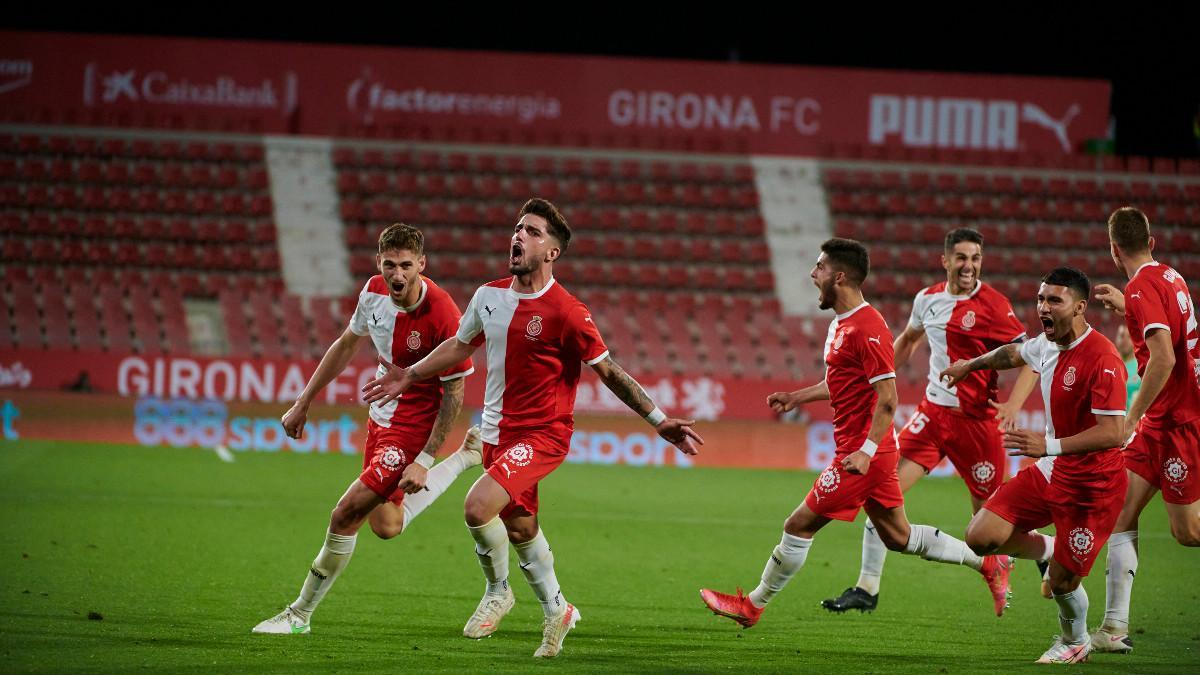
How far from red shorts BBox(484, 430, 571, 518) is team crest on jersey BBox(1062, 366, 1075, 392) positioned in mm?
2517

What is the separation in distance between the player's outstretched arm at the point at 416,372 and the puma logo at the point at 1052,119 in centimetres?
2465

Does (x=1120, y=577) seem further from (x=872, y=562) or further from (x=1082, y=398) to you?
(x=872, y=562)

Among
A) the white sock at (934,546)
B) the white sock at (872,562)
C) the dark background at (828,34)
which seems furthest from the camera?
the dark background at (828,34)

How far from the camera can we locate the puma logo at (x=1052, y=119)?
28750 millimetres

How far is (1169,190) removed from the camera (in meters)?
27.9

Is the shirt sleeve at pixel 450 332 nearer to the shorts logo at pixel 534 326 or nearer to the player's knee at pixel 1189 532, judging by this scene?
the shorts logo at pixel 534 326

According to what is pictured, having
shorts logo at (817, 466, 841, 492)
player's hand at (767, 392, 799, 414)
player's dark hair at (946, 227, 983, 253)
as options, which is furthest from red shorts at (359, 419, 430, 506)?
player's dark hair at (946, 227, 983, 253)

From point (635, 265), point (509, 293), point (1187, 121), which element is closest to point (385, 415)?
point (509, 293)

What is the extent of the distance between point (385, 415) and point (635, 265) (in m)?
18.4

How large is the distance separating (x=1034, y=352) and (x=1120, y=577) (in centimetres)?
132

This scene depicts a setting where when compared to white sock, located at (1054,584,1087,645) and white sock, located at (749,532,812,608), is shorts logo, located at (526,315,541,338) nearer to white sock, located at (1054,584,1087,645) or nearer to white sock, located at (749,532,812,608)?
white sock, located at (749,532,812,608)

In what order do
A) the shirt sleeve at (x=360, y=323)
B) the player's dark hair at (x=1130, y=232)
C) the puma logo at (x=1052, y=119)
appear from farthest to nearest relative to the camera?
the puma logo at (x=1052, y=119)
the shirt sleeve at (x=360, y=323)
the player's dark hair at (x=1130, y=232)

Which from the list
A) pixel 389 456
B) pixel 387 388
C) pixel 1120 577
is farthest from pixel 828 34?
pixel 387 388

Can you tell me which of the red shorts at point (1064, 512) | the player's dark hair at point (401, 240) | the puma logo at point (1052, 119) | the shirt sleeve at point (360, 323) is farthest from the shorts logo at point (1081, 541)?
the puma logo at point (1052, 119)
